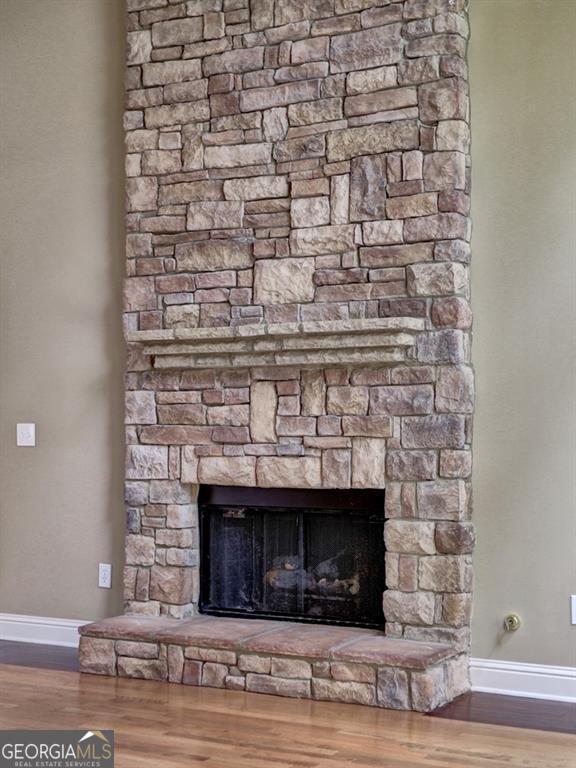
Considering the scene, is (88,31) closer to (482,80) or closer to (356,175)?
(356,175)

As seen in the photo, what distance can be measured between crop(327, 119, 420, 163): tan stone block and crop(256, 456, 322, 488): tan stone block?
1307 mm

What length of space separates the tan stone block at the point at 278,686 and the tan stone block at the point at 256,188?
80.9 inches

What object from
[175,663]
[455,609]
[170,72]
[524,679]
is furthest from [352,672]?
[170,72]

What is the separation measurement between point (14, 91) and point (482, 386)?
290cm

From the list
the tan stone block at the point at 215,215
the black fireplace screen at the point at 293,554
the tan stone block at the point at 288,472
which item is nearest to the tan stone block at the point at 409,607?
the black fireplace screen at the point at 293,554

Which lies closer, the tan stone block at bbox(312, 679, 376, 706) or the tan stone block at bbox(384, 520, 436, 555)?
the tan stone block at bbox(312, 679, 376, 706)

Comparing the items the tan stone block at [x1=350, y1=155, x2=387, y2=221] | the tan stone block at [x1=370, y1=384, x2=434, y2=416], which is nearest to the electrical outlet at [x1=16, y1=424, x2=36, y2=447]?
the tan stone block at [x1=370, y1=384, x2=434, y2=416]

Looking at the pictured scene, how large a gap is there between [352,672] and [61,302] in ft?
7.86

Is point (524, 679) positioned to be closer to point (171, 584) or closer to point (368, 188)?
point (171, 584)

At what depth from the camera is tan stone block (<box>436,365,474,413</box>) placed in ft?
14.5

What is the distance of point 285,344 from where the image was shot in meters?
4.68

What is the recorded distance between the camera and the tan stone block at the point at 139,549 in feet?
16.7

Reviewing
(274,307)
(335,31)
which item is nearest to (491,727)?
(274,307)

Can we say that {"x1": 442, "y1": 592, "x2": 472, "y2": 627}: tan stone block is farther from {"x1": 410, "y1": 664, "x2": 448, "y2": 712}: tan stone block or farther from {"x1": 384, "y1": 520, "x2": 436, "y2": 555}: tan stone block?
{"x1": 410, "y1": 664, "x2": 448, "y2": 712}: tan stone block
